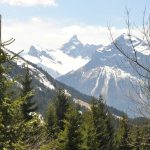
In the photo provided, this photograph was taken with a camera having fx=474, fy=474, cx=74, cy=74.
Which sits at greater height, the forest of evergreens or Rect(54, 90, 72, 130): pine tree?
Rect(54, 90, 72, 130): pine tree

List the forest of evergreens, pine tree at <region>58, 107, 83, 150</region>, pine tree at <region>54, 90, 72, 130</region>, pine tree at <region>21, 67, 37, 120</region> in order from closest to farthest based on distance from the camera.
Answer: the forest of evergreens → pine tree at <region>58, 107, 83, 150</region> → pine tree at <region>21, 67, 37, 120</region> → pine tree at <region>54, 90, 72, 130</region>

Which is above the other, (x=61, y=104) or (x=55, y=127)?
(x=61, y=104)

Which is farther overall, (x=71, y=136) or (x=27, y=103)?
(x=27, y=103)

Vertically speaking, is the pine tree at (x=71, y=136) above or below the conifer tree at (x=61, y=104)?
below

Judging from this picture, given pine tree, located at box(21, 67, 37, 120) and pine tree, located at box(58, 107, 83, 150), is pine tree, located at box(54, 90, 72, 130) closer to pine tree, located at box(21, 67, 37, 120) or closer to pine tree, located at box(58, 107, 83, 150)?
pine tree, located at box(21, 67, 37, 120)

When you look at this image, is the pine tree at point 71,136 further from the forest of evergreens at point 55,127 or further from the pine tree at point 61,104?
the pine tree at point 61,104

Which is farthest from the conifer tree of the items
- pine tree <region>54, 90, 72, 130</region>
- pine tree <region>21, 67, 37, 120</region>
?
pine tree <region>21, 67, 37, 120</region>

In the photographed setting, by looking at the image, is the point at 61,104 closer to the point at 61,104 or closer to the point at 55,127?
Result: the point at 61,104

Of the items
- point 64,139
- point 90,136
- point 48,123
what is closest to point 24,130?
point 64,139

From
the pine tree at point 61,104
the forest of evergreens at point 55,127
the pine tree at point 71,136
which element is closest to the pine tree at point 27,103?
the forest of evergreens at point 55,127

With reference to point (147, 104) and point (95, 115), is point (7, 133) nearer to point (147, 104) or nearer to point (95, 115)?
point (147, 104)

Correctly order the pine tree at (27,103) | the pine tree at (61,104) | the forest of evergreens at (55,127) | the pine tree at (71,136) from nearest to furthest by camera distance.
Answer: the forest of evergreens at (55,127) < the pine tree at (71,136) < the pine tree at (27,103) < the pine tree at (61,104)

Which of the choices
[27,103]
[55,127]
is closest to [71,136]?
[55,127]

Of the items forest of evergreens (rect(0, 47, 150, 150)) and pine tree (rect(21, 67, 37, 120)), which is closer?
forest of evergreens (rect(0, 47, 150, 150))
